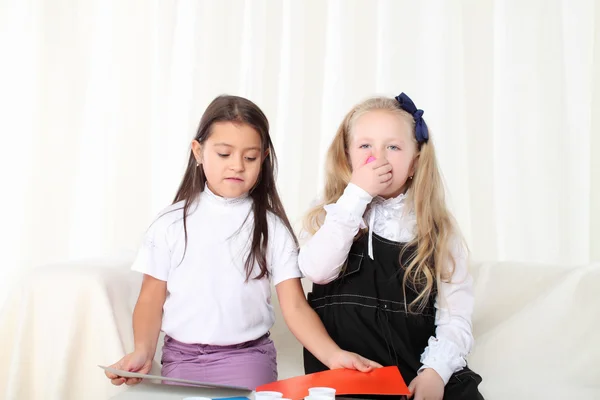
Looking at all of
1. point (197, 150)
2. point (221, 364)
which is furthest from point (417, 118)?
point (221, 364)

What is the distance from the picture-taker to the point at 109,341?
1555 millimetres

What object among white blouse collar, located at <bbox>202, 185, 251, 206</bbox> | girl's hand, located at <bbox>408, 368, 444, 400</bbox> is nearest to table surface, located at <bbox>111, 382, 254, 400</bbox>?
girl's hand, located at <bbox>408, 368, 444, 400</bbox>

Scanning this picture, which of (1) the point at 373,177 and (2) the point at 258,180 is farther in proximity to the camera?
(2) the point at 258,180

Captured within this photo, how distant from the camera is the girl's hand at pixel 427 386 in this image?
4.31 feet

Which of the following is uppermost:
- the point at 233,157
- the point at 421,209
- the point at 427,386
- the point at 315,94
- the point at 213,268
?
the point at 315,94

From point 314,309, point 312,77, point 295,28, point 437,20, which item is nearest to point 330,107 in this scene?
point 312,77

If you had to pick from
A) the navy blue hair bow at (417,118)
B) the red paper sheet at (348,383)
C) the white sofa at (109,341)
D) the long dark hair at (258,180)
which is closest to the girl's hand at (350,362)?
the red paper sheet at (348,383)

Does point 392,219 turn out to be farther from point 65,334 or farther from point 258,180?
point 65,334

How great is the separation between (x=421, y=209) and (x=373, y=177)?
16 cm

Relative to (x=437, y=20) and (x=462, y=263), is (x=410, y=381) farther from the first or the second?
(x=437, y=20)

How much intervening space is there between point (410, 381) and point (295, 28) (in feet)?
5.50

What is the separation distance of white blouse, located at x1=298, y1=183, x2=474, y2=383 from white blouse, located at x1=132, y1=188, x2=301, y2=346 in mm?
102

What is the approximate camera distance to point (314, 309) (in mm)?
1530

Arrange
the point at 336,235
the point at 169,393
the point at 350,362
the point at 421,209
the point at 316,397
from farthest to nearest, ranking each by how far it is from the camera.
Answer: the point at 421,209, the point at 336,235, the point at 350,362, the point at 169,393, the point at 316,397
